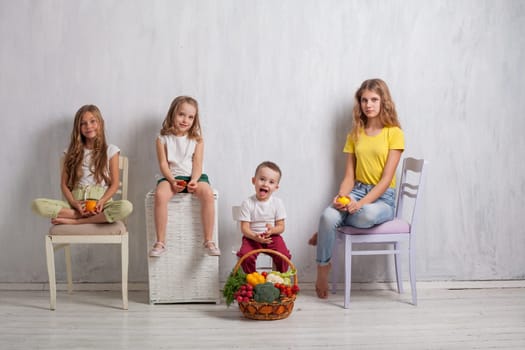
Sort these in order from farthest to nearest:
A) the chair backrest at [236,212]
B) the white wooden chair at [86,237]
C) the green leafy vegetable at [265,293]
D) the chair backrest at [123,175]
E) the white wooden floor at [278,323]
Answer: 1. the chair backrest at [123,175]
2. the chair backrest at [236,212]
3. the white wooden chair at [86,237]
4. the green leafy vegetable at [265,293]
5. the white wooden floor at [278,323]

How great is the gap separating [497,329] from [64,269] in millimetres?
2475

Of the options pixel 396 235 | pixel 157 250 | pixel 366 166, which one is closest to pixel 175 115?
pixel 157 250

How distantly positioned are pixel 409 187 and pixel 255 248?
0.96 meters

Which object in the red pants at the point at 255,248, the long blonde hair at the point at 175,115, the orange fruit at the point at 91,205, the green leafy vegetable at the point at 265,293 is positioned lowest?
the green leafy vegetable at the point at 265,293

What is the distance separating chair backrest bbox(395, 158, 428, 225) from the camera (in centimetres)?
347

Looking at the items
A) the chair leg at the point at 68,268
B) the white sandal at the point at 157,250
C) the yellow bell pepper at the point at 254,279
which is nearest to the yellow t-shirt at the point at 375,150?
the yellow bell pepper at the point at 254,279

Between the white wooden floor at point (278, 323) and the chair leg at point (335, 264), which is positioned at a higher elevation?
the chair leg at point (335, 264)

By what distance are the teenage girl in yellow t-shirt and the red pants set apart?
233mm

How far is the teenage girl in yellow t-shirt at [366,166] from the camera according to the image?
347cm

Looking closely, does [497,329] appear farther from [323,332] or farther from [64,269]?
[64,269]

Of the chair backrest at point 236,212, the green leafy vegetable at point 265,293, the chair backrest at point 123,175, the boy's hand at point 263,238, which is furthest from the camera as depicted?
the chair backrest at point 123,175

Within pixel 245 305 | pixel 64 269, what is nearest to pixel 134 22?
pixel 64 269

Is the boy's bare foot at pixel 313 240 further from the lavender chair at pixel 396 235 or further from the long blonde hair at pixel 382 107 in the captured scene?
the long blonde hair at pixel 382 107

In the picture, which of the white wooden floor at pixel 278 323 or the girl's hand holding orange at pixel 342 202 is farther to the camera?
the girl's hand holding orange at pixel 342 202
